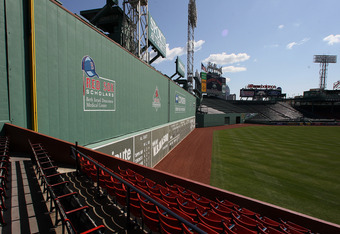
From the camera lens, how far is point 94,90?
22.1 ft

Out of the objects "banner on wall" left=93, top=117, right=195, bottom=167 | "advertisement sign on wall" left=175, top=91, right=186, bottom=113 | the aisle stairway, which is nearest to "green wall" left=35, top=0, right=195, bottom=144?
"banner on wall" left=93, top=117, right=195, bottom=167

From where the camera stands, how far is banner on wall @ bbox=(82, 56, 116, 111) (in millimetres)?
6402

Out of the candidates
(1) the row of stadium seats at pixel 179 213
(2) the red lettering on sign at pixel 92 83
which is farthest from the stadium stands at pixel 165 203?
(2) the red lettering on sign at pixel 92 83

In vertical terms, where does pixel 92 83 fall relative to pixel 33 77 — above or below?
above

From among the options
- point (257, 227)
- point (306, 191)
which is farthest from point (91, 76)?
point (306, 191)

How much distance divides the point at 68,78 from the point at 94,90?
1.12 metres

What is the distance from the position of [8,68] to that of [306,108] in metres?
85.9

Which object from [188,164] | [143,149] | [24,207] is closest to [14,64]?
[24,207]

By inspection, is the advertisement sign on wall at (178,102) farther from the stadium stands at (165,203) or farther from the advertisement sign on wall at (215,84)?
the advertisement sign on wall at (215,84)

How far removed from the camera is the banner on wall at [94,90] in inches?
252

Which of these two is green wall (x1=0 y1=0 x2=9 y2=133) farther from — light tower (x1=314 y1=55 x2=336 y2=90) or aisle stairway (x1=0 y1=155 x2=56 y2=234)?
light tower (x1=314 y1=55 x2=336 y2=90)

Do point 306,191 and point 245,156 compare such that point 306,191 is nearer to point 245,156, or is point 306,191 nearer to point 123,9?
point 245,156

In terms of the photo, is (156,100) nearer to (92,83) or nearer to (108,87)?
(108,87)

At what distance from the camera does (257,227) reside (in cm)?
309
